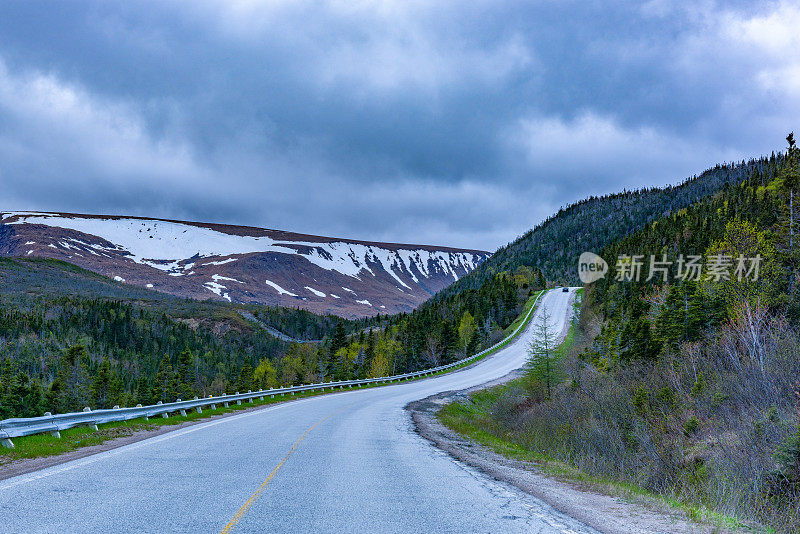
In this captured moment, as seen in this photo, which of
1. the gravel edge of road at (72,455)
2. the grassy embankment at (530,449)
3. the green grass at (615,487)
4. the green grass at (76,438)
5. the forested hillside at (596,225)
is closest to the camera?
the green grass at (615,487)

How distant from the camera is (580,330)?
67312mm

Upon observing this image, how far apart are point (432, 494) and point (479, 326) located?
8576cm

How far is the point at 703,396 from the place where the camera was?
64.6 ft

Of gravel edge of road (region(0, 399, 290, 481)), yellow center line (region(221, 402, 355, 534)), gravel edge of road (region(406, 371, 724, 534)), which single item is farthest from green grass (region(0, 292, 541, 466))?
gravel edge of road (region(406, 371, 724, 534))

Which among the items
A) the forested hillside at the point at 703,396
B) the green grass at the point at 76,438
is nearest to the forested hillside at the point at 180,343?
the forested hillside at the point at 703,396

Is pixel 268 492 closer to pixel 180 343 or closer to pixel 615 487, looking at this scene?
pixel 615 487

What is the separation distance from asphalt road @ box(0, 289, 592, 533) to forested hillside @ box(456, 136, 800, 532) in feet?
10.4

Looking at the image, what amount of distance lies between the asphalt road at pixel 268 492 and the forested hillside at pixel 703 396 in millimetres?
3178

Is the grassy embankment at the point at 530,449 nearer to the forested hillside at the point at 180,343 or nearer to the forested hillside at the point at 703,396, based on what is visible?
the forested hillside at the point at 703,396

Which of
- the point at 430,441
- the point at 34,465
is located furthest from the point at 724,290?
the point at 34,465

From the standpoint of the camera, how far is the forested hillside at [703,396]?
10914mm

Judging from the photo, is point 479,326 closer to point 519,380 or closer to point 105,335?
point 519,380

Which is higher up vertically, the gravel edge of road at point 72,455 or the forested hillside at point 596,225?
the forested hillside at point 596,225

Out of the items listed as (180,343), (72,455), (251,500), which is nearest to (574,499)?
(251,500)
